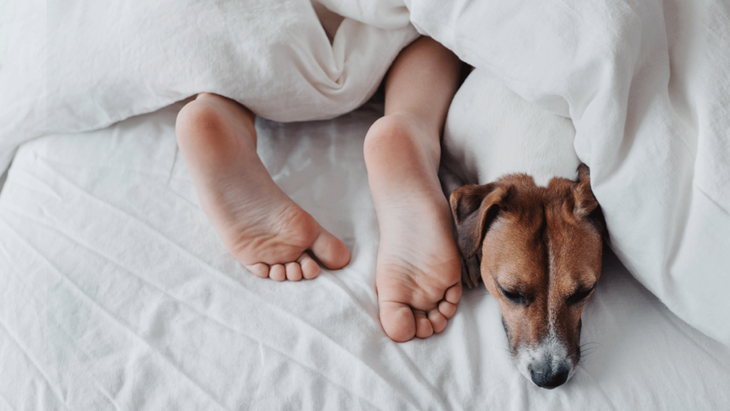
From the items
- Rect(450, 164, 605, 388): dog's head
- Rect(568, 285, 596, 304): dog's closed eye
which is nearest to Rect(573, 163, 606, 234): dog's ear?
Rect(450, 164, 605, 388): dog's head

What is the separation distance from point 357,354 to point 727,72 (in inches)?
31.1

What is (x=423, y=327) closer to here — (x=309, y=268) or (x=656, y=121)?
(x=309, y=268)

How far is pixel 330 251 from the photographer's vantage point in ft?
3.29

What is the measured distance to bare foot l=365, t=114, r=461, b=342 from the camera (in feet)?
3.02

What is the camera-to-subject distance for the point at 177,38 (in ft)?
3.43

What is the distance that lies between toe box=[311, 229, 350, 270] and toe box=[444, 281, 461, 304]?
0.74 ft

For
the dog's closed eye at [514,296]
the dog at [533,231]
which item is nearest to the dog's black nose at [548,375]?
the dog at [533,231]

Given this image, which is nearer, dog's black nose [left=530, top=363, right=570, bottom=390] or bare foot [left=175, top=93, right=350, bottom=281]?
dog's black nose [left=530, top=363, right=570, bottom=390]

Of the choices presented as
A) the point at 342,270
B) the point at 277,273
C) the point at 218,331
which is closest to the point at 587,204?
the point at 342,270

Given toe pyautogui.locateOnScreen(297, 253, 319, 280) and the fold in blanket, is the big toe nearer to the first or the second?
toe pyautogui.locateOnScreen(297, 253, 319, 280)

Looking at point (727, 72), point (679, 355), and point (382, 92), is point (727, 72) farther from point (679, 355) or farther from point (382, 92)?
point (382, 92)

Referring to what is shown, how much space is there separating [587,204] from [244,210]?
69cm

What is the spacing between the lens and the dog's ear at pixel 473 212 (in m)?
0.93

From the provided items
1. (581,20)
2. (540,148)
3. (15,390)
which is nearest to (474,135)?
(540,148)
